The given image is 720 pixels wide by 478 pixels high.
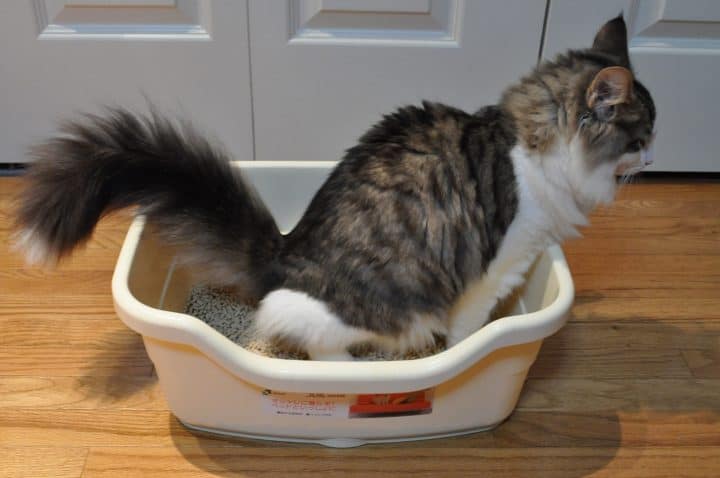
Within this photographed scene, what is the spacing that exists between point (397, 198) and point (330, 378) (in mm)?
260

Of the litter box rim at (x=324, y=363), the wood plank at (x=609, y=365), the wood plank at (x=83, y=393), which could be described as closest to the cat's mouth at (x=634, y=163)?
the litter box rim at (x=324, y=363)

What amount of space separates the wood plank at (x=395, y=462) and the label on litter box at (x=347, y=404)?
94 millimetres

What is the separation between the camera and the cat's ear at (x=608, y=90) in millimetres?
922

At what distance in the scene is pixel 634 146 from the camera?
1025 millimetres

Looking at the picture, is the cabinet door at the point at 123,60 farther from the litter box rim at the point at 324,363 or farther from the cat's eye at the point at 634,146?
the cat's eye at the point at 634,146

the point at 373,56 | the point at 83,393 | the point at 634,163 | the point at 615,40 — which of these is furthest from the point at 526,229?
the point at 83,393

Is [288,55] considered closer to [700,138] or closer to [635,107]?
[635,107]

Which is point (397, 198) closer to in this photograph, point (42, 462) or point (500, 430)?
point (500, 430)

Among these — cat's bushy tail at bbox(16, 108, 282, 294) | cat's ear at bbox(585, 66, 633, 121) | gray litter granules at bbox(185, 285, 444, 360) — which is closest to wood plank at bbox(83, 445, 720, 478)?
gray litter granules at bbox(185, 285, 444, 360)

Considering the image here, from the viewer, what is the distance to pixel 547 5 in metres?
1.47

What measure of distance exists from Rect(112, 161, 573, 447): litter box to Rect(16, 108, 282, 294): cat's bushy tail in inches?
3.8

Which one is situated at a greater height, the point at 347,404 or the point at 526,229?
the point at 526,229

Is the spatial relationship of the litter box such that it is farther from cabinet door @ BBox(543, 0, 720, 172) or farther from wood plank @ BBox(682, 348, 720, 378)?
cabinet door @ BBox(543, 0, 720, 172)

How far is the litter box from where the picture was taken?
92cm
